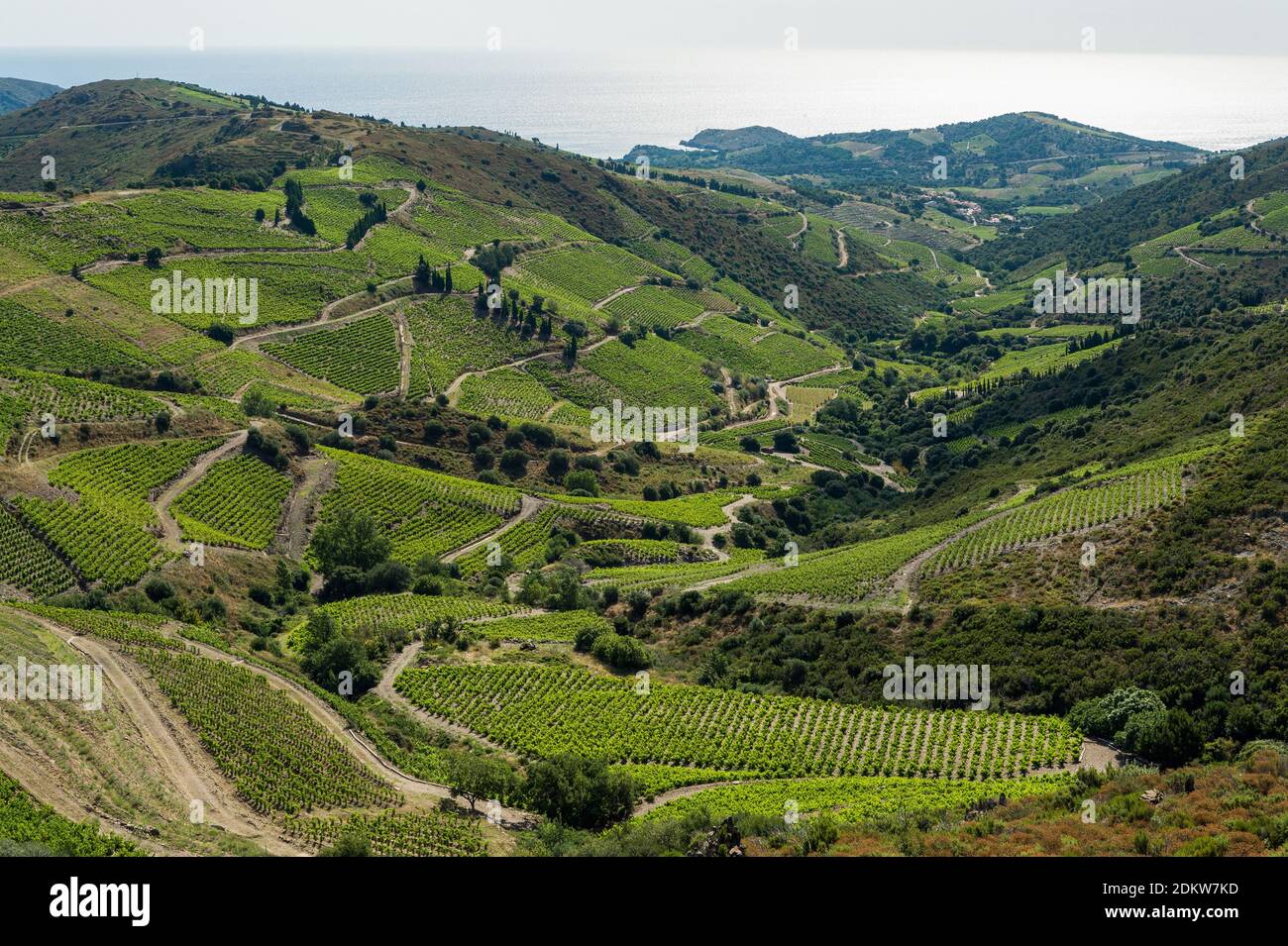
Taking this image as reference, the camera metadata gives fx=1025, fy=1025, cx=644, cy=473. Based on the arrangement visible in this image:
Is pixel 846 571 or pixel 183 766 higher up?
pixel 846 571

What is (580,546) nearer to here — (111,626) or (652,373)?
(111,626)

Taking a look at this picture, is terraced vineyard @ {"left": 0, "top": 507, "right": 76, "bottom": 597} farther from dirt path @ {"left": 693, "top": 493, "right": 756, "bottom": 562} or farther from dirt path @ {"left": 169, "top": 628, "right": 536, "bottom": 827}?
dirt path @ {"left": 693, "top": 493, "right": 756, "bottom": 562}

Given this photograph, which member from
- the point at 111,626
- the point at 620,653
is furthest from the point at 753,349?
the point at 111,626

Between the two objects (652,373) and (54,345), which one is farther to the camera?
(652,373)

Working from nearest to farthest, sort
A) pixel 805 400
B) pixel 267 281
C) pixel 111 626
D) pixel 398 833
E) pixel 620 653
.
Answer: pixel 398 833 → pixel 111 626 → pixel 620 653 → pixel 267 281 → pixel 805 400

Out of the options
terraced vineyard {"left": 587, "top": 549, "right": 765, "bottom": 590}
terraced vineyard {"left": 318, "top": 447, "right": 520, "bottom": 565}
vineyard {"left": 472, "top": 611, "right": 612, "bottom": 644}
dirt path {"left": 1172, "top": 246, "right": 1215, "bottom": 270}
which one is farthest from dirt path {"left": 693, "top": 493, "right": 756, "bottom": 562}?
dirt path {"left": 1172, "top": 246, "right": 1215, "bottom": 270}

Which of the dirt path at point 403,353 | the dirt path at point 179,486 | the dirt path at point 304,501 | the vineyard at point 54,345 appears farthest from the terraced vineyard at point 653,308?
the dirt path at point 179,486

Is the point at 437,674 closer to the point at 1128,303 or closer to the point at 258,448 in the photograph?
the point at 258,448
